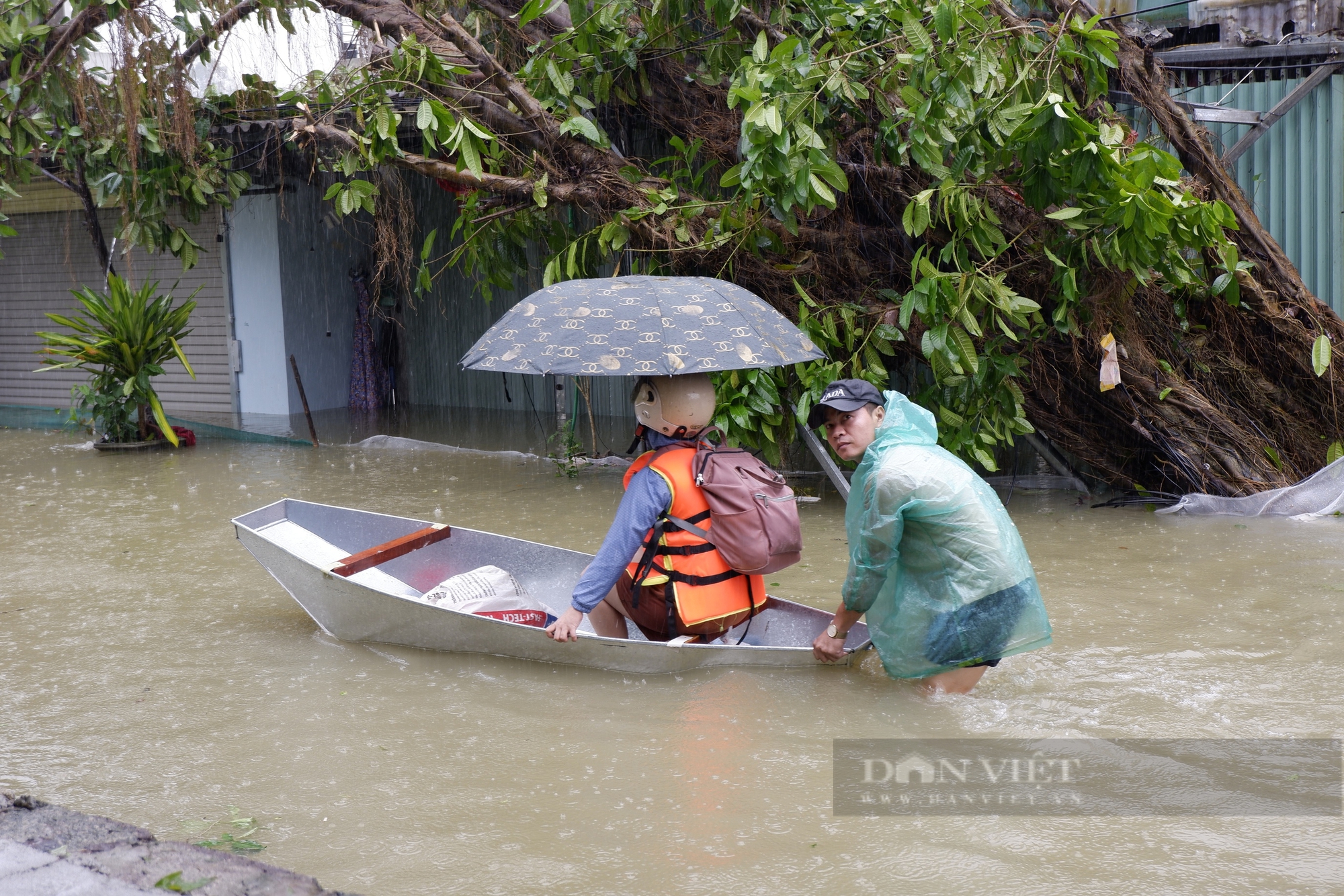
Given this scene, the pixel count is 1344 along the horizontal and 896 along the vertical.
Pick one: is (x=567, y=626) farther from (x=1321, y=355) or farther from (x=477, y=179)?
(x=1321, y=355)

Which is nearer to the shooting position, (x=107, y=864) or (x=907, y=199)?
(x=107, y=864)

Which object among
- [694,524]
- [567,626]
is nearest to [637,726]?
[567,626]

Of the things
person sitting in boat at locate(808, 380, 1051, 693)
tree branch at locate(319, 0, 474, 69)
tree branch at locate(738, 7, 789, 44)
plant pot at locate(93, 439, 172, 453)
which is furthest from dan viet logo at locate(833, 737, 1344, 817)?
plant pot at locate(93, 439, 172, 453)

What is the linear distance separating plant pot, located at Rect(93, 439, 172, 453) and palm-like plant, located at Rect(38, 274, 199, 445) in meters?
0.10

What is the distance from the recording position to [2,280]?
48.5 feet

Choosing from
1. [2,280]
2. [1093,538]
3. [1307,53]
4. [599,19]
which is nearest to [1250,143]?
[1307,53]

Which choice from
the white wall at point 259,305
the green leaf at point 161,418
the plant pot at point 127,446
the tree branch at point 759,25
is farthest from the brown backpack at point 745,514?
the white wall at point 259,305

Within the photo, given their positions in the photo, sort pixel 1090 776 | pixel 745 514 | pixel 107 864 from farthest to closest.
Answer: pixel 745 514, pixel 1090 776, pixel 107 864

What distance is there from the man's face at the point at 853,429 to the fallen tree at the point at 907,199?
2.54m

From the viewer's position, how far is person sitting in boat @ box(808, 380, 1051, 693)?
3666 millimetres

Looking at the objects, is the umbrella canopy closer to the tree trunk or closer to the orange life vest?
the orange life vest

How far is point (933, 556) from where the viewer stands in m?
3.75

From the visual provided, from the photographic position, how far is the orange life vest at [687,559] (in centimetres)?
414

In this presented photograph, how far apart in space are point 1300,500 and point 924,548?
429 cm
